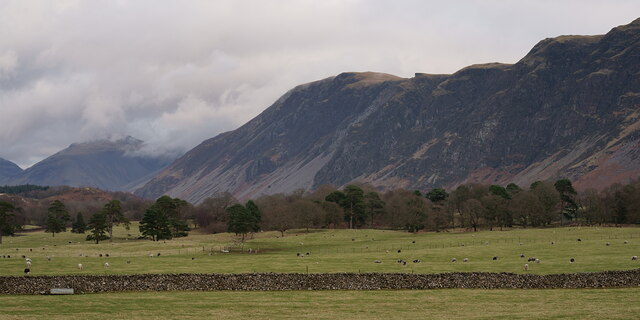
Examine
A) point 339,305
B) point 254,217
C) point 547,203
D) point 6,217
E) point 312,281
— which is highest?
point 6,217

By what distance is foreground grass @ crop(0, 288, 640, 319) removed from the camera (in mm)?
47281

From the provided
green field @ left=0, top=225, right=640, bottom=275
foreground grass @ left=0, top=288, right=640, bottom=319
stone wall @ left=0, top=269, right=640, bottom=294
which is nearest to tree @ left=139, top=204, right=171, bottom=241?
green field @ left=0, top=225, right=640, bottom=275

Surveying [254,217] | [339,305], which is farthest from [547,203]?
[339,305]

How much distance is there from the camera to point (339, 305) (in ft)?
179

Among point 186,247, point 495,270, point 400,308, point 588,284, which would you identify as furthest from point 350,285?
point 186,247

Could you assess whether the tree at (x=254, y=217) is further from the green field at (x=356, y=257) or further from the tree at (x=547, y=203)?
the tree at (x=547, y=203)

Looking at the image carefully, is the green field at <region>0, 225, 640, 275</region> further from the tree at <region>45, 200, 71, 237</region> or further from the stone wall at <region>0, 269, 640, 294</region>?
the tree at <region>45, 200, 71, 237</region>

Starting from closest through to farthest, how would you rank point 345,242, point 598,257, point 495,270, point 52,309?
point 52,309, point 495,270, point 598,257, point 345,242

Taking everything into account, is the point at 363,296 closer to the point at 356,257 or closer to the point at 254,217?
the point at 356,257

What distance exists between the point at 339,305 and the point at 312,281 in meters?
12.2

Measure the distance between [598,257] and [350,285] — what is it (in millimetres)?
39292

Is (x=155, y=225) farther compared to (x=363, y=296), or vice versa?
(x=155, y=225)

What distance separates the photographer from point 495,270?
7212 centimetres

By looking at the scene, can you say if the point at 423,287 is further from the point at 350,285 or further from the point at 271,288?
the point at 271,288
